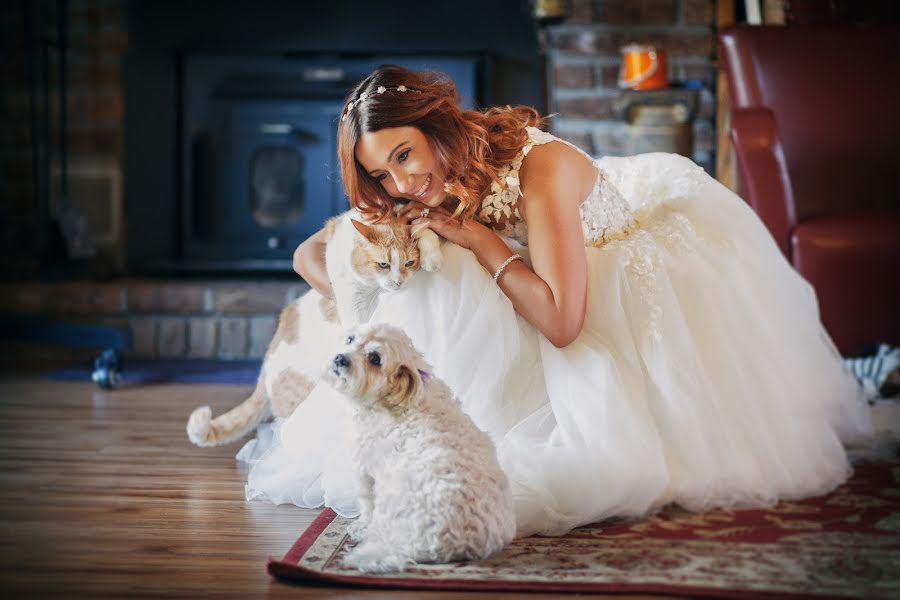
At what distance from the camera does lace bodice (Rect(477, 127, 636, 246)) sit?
71.8 inches

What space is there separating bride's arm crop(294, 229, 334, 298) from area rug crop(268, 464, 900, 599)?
0.50 metres

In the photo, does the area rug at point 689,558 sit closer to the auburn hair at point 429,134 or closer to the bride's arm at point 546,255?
the bride's arm at point 546,255

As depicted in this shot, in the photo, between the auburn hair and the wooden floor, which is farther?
the auburn hair

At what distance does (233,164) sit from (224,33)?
49cm

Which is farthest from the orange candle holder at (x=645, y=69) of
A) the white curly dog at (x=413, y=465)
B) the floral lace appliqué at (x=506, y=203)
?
the white curly dog at (x=413, y=465)

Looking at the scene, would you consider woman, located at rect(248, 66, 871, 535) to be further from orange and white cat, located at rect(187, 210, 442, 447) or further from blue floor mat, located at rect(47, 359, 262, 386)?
blue floor mat, located at rect(47, 359, 262, 386)

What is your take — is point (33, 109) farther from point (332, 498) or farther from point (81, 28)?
point (332, 498)

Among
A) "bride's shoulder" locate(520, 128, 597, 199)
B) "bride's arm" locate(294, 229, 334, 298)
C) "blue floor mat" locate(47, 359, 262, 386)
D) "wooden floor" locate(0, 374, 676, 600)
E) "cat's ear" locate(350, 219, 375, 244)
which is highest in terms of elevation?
"bride's shoulder" locate(520, 128, 597, 199)

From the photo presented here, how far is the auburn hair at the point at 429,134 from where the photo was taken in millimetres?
1737

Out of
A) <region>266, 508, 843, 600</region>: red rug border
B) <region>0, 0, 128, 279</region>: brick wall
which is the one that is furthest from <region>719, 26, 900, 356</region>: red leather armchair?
<region>0, 0, 128, 279</region>: brick wall

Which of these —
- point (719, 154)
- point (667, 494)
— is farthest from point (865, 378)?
point (719, 154)

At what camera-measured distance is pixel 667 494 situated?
167 cm

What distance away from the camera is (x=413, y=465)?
141 cm

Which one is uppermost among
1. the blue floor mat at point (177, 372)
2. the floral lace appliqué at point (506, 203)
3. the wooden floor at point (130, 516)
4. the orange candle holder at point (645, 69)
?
the orange candle holder at point (645, 69)
